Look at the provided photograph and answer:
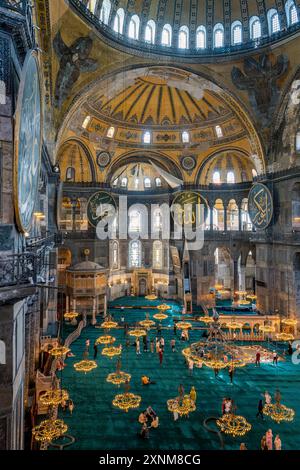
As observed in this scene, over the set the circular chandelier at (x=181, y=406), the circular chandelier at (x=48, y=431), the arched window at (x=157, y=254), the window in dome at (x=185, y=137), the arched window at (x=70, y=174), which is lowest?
the circular chandelier at (x=181, y=406)

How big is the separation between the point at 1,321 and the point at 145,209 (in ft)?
85.6

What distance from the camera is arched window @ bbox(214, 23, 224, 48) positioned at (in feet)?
69.4

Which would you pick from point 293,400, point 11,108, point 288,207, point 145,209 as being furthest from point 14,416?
point 145,209

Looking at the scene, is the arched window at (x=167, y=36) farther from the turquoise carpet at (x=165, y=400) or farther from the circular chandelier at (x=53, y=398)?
the circular chandelier at (x=53, y=398)

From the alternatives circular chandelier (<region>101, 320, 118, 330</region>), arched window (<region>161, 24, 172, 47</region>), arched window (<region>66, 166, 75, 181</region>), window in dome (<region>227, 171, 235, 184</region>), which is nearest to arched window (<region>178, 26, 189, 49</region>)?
arched window (<region>161, 24, 172, 47</region>)

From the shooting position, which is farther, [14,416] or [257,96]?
[257,96]

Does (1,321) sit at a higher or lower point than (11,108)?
lower

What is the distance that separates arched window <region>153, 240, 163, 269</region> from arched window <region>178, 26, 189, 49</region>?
52.3ft

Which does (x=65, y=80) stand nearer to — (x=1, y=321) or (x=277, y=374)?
(x=1, y=321)

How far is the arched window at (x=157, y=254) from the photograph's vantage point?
31.7 meters

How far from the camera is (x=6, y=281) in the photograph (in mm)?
5961

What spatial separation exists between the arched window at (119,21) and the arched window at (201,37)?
4.67 meters

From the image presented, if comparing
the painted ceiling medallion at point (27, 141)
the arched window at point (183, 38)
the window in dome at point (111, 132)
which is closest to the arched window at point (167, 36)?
the arched window at point (183, 38)

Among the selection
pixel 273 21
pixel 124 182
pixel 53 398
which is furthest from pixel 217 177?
pixel 53 398
